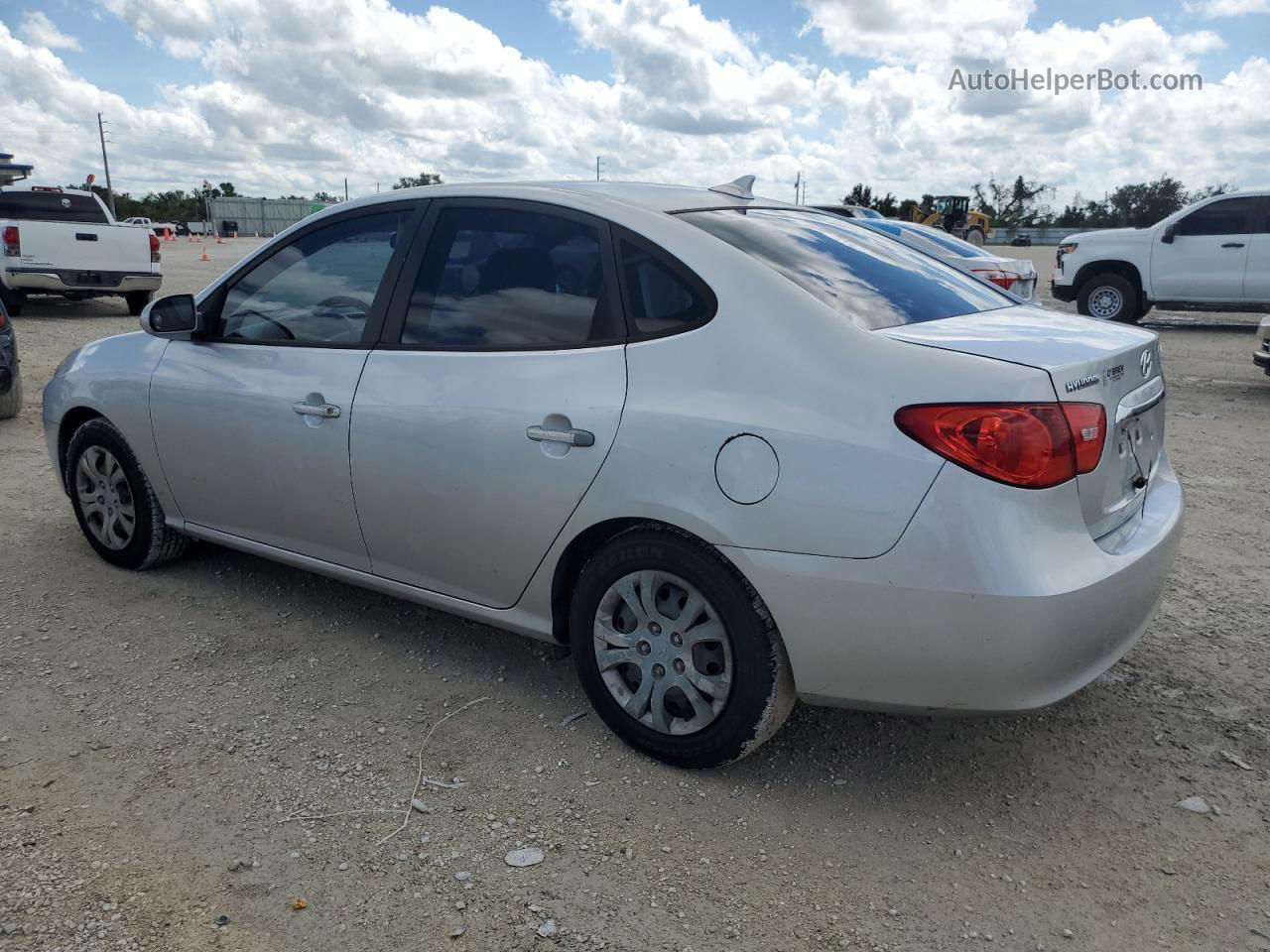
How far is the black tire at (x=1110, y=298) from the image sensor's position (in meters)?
14.9

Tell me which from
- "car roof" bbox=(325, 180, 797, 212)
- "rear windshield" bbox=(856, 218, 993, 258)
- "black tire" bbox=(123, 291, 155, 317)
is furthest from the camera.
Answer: "black tire" bbox=(123, 291, 155, 317)

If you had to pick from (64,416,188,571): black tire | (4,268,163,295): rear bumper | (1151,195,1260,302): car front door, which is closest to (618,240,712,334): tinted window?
(64,416,188,571): black tire

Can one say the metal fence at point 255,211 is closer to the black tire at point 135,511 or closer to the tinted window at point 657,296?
the black tire at point 135,511

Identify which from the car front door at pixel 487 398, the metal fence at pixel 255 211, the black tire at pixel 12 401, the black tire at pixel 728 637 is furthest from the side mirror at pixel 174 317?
the metal fence at pixel 255 211

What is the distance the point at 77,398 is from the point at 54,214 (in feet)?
38.1

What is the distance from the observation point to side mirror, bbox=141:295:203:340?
4.08 metres

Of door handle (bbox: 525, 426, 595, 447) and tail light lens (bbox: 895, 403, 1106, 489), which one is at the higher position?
tail light lens (bbox: 895, 403, 1106, 489)

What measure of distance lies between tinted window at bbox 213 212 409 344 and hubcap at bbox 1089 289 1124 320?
534 inches

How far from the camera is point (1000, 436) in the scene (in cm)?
247

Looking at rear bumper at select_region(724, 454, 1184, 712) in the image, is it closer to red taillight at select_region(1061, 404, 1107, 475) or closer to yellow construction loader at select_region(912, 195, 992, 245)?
red taillight at select_region(1061, 404, 1107, 475)

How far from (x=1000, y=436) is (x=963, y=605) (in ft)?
1.33

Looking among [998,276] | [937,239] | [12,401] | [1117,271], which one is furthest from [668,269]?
[1117,271]

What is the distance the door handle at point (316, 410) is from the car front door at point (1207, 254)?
551 inches

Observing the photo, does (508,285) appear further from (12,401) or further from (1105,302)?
(1105,302)
